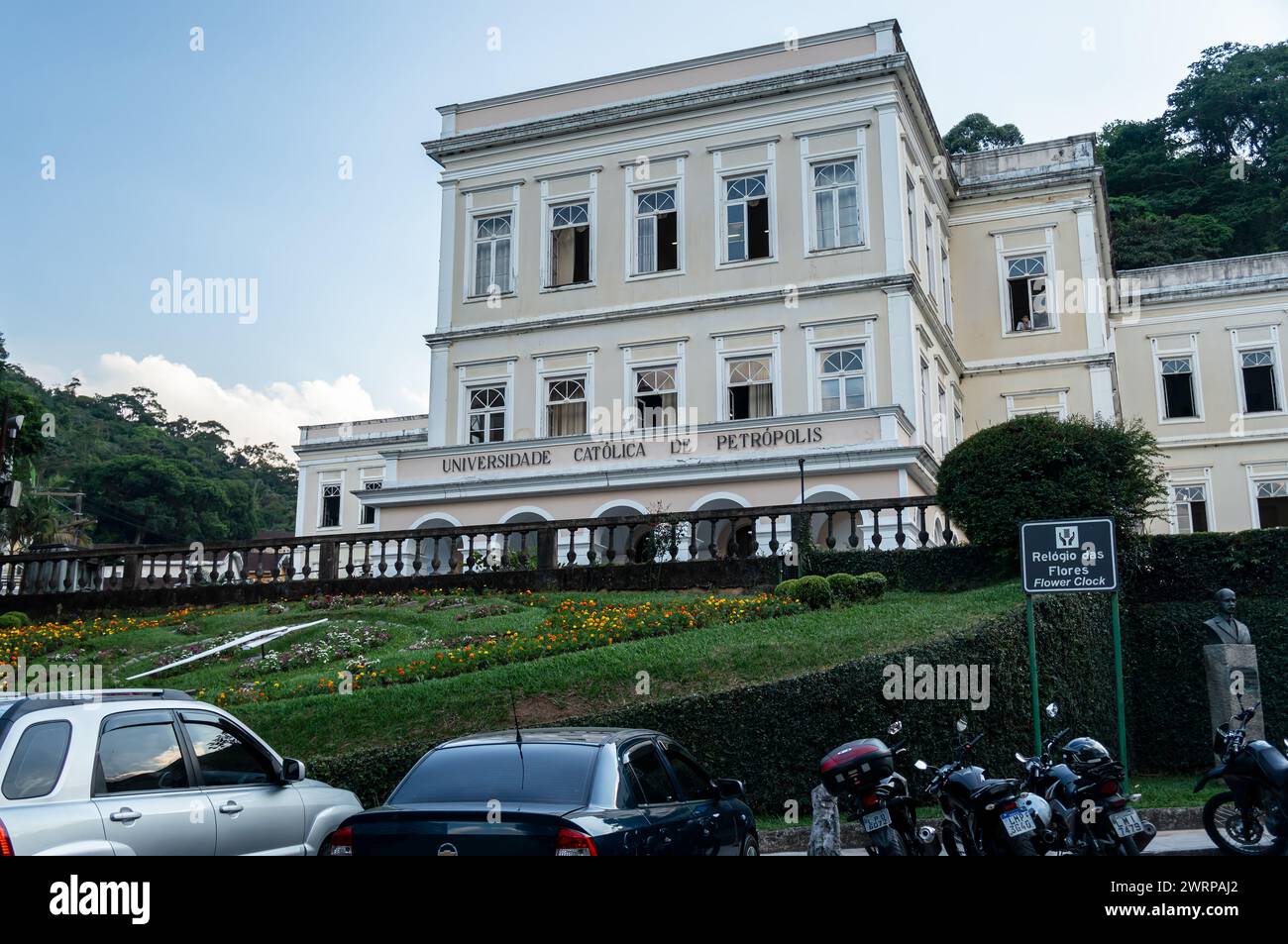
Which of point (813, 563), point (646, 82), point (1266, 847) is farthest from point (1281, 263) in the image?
point (1266, 847)

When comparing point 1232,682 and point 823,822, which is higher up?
point 1232,682

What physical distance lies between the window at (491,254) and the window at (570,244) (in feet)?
4.40

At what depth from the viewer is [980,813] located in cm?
791

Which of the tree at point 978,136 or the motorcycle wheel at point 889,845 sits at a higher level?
the tree at point 978,136

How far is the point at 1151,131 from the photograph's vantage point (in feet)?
205

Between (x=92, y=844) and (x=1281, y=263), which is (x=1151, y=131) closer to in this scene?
(x=1281, y=263)

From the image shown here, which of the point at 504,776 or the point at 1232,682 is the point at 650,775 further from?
the point at 1232,682

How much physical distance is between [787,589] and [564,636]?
3696 millimetres

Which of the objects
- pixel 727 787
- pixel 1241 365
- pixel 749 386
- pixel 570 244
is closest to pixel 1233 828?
pixel 727 787

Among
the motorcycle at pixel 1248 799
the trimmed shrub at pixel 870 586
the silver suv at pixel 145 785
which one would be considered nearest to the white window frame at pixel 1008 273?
the trimmed shrub at pixel 870 586

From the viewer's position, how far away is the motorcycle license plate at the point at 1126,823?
817cm

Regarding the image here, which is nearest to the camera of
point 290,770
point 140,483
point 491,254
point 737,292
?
point 290,770

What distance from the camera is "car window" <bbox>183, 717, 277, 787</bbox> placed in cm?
752

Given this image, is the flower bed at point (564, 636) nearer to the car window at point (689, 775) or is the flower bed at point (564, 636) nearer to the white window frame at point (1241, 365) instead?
the car window at point (689, 775)
